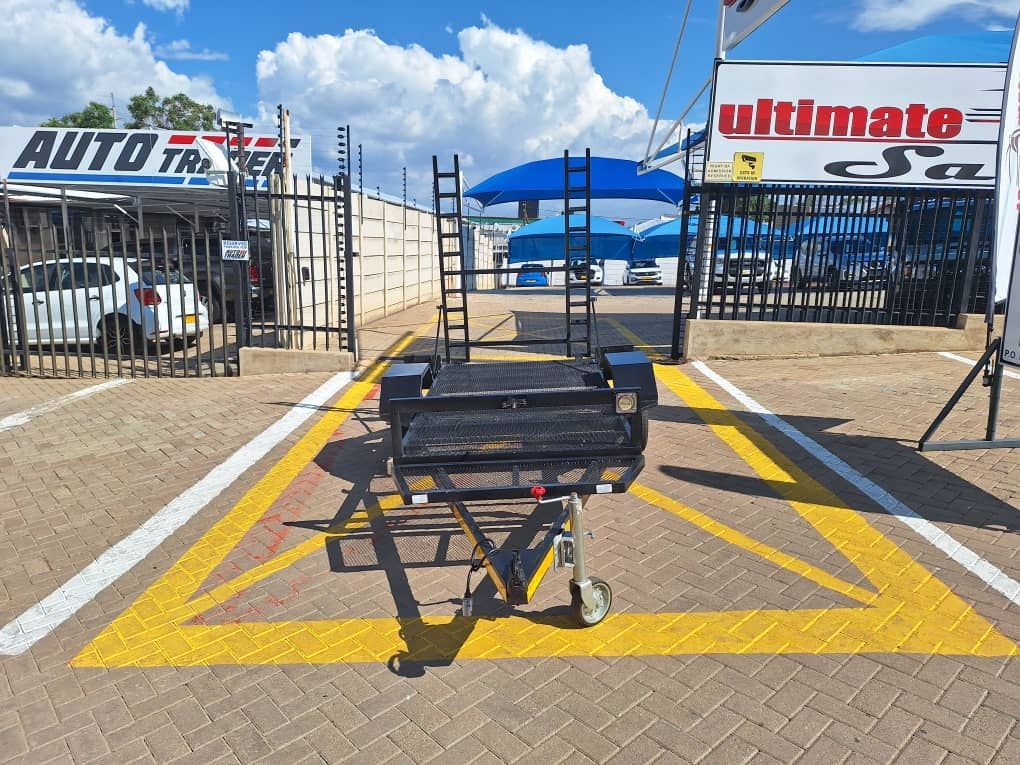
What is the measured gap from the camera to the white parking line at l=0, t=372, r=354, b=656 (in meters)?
3.46

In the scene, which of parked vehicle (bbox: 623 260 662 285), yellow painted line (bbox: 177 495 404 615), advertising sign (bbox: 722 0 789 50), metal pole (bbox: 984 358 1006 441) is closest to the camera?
yellow painted line (bbox: 177 495 404 615)

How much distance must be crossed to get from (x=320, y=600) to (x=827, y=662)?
2454mm

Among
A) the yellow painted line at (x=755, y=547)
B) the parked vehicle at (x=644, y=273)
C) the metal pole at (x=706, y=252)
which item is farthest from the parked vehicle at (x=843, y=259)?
the parked vehicle at (x=644, y=273)

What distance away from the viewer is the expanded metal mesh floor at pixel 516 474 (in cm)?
366

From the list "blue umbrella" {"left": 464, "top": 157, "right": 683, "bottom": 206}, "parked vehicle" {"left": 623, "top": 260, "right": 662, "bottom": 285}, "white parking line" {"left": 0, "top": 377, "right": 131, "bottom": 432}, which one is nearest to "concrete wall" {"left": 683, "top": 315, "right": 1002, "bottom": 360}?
"white parking line" {"left": 0, "top": 377, "right": 131, "bottom": 432}

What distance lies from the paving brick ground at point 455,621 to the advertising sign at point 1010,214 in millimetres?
1091

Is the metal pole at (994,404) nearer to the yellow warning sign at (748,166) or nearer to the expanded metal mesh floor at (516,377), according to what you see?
Result: the expanded metal mesh floor at (516,377)

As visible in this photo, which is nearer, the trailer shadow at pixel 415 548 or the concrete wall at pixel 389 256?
the trailer shadow at pixel 415 548

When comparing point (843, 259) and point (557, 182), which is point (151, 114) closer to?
point (557, 182)

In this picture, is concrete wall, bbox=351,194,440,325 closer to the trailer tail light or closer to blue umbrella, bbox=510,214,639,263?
the trailer tail light

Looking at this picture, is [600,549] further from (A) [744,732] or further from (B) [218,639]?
(B) [218,639]

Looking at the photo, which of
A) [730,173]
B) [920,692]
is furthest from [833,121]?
[920,692]

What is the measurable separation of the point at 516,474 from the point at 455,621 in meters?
0.82

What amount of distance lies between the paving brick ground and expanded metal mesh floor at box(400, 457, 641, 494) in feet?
1.80
